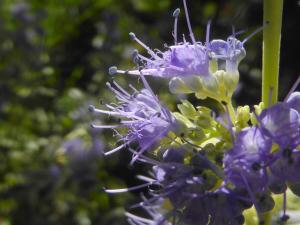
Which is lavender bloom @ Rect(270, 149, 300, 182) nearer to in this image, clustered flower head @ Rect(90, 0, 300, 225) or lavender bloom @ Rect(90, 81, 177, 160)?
clustered flower head @ Rect(90, 0, 300, 225)

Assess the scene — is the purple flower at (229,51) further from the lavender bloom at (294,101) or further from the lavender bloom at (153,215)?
the lavender bloom at (153,215)

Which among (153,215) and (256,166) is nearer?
(256,166)

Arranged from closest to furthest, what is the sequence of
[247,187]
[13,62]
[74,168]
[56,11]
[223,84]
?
[247,187]
[223,84]
[74,168]
[13,62]
[56,11]

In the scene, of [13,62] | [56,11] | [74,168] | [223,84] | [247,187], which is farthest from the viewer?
[56,11]

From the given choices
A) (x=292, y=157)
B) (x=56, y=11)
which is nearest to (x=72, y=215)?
(x=56, y=11)

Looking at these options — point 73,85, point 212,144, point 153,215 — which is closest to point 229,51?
point 212,144

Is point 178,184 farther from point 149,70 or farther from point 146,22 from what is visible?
point 146,22

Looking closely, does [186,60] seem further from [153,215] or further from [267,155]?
[153,215]
